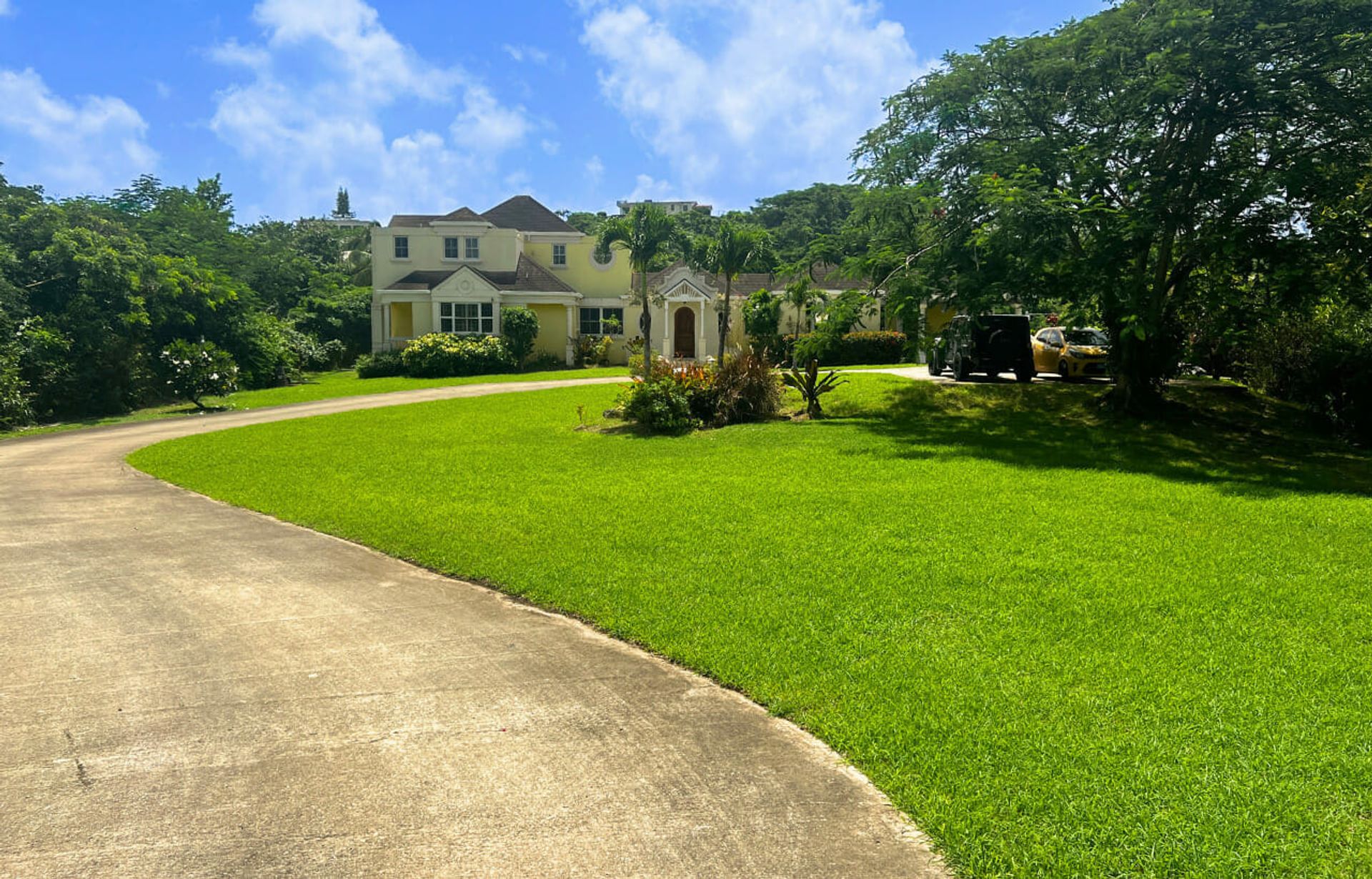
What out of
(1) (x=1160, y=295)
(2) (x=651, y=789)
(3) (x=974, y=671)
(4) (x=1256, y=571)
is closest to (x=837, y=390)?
(1) (x=1160, y=295)

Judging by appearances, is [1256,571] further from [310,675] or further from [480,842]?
[310,675]

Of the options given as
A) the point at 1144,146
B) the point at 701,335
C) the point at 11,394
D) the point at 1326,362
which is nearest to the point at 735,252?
the point at 701,335

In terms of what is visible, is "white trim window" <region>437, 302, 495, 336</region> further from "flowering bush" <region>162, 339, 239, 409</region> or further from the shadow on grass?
the shadow on grass

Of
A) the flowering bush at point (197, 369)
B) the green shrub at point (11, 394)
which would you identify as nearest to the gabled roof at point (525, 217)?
the flowering bush at point (197, 369)

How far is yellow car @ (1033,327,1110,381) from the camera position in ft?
75.9

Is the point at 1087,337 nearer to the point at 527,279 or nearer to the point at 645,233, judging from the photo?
the point at 645,233

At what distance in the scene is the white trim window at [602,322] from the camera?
132ft

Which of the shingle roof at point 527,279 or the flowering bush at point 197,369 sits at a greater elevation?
the shingle roof at point 527,279

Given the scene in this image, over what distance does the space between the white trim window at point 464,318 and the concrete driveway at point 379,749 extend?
3059 centimetres

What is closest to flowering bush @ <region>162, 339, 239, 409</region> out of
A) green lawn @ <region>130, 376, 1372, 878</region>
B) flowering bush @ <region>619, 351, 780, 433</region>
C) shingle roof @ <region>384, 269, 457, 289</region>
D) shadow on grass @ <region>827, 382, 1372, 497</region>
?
green lawn @ <region>130, 376, 1372, 878</region>

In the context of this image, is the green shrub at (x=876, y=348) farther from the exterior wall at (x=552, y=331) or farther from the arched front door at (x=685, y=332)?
the exterior wall at (x=552, y=331)

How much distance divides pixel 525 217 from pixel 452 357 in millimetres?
11559

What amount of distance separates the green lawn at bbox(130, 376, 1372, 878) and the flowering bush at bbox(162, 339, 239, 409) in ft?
31.9

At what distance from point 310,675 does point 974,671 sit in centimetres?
410
